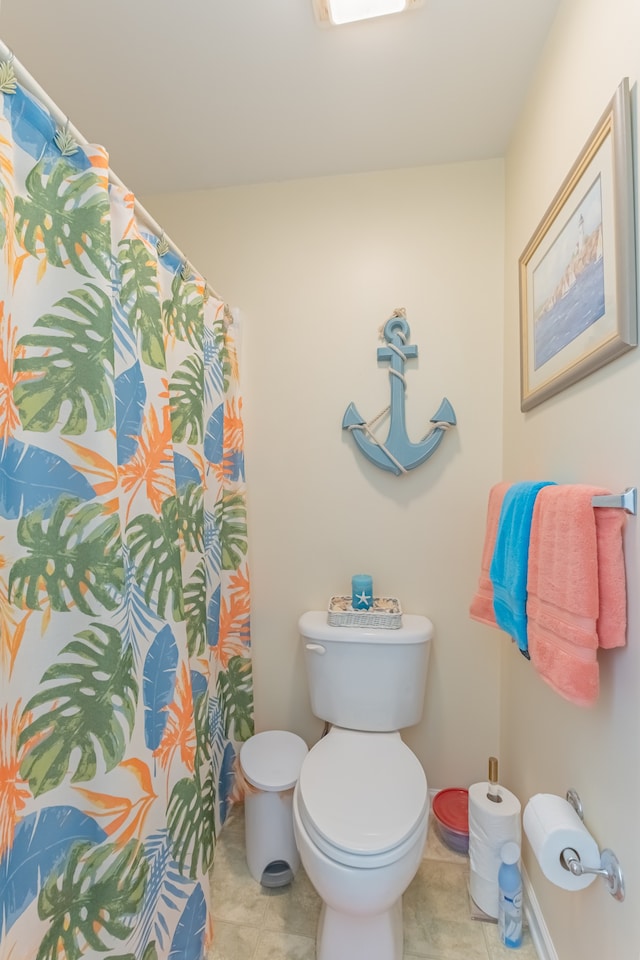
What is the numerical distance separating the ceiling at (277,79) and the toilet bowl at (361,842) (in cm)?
196

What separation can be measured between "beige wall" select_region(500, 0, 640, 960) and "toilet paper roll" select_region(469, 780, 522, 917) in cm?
9

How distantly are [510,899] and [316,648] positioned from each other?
819 millimetres

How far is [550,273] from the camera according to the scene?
1130mm

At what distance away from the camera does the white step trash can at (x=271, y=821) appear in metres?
1.38

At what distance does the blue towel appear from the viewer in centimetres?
105

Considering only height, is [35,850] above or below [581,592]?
below

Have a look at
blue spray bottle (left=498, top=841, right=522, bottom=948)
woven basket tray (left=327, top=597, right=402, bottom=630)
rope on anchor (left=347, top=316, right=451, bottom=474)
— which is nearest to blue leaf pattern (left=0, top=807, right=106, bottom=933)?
woven basket tray (left=327, top=597, right=402, bottom=630)

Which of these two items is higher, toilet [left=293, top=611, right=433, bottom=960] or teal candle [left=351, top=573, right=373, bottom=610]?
teal candle [left=351, top=573, right=373, bottom=610]

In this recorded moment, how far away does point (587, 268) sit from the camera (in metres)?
0.92

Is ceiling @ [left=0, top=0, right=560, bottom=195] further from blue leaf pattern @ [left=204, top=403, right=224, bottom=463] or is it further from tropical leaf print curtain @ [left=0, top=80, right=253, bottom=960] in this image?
blue leaf pattern @ [left=204, top=403, right=224, bottom=463]

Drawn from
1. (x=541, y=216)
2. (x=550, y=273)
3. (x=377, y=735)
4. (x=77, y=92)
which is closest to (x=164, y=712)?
(x=377, y=735)

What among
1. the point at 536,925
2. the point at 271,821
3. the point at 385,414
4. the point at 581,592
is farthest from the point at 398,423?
the point at 536,925

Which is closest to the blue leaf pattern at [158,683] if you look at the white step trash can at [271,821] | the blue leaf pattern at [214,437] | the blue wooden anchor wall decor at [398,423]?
the white step trash can at [271,821]

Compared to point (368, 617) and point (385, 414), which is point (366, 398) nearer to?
point (385, 414)
